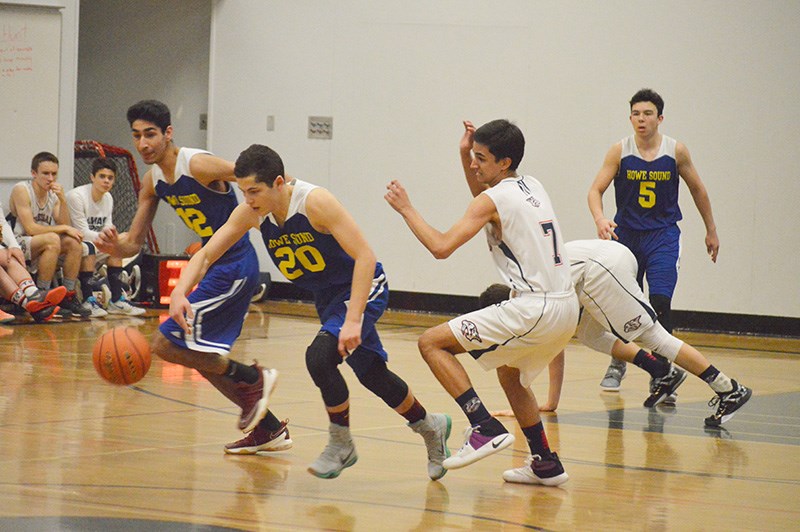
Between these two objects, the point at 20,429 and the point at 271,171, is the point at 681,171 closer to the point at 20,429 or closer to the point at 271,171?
the point at 271,171

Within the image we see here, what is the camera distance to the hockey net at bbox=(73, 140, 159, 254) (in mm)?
12961

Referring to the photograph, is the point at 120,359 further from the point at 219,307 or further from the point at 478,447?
the point at 478,447

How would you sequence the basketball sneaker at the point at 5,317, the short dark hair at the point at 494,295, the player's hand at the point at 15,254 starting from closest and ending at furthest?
the short dark hair at the point at 494,295 < the basketball sneaker at the point at 5,317 < the player's hand at the point at 15,254

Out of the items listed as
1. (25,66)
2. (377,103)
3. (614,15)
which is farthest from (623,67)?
(25,66)

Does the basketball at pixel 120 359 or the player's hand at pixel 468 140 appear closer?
the player's hand at pixel 468 140

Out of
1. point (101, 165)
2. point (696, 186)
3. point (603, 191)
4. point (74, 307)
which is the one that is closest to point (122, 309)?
point (74, 307)

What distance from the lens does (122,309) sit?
36.5 feet

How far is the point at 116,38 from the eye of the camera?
14.7 meters

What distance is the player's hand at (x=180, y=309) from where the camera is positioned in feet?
15.6

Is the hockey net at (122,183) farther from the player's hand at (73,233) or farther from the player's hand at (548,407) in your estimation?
the player's hand at (548,407)

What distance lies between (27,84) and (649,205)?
6.85 metres

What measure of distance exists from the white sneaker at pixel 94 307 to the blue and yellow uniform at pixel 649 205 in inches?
206

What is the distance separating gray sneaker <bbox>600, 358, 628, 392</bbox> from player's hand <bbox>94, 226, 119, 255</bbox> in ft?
11.9

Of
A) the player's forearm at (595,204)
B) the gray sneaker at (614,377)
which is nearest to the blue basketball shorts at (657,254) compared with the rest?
the player's forearm at (595,204)
